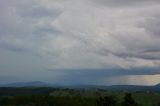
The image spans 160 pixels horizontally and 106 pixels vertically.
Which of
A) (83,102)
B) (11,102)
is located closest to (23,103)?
(11,102)

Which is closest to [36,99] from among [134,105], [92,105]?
[92,105]

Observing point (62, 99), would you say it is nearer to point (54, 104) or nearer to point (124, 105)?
point (54, 104)

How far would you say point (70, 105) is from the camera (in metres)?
182

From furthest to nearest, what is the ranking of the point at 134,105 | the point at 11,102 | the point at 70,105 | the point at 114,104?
the point at 11,102
the point at 70,105
the point at 114,104
the point at 134,105

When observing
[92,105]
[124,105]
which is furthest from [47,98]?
[124,105]

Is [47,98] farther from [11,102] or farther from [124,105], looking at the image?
[124,105]

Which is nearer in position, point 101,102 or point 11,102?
point 101,102

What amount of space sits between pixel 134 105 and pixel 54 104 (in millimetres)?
48022

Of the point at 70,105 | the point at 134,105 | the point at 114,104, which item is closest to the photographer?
the point at 134,105

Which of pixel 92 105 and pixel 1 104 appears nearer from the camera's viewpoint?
pixel 92 105

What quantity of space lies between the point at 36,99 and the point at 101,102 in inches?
1603

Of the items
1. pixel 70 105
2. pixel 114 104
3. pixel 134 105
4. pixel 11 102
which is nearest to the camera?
pixel 134 105

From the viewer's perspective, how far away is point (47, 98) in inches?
7692

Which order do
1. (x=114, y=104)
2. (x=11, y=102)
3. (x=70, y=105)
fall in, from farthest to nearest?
(x=11, y=102), (x=70, y=105), (x=114, y=104)
